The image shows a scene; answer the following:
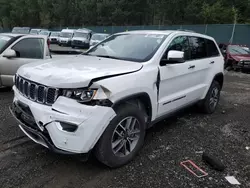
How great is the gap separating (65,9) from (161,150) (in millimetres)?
59057

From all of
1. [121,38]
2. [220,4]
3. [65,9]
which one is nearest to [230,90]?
[121,38]

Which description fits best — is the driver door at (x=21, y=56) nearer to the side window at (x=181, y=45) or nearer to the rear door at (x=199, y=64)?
the side window at (x=181, y=45)

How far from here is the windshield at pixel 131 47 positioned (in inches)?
150

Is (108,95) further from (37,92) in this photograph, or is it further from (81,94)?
(37,92)

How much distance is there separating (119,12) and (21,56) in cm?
4282

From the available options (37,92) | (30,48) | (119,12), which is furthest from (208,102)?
(119,12)

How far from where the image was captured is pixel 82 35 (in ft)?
86.8

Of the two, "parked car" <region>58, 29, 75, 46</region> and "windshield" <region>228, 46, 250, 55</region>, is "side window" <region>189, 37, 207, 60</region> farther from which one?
"parked car" <region>58, 29, 75, 46</region>

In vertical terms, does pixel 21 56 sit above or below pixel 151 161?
above

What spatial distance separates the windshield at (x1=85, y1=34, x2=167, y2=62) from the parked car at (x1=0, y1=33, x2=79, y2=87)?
104 inches

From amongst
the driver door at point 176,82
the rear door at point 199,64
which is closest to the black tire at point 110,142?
the driver door at point 176,82

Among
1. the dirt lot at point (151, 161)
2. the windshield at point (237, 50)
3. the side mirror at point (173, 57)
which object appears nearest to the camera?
the dirt lot at point (151, 161)

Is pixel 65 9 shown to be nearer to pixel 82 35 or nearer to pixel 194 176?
pixel 82 35

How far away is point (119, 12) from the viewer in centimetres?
4681
